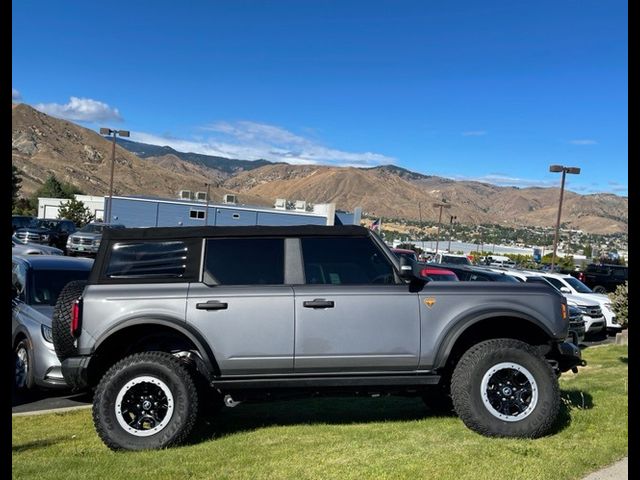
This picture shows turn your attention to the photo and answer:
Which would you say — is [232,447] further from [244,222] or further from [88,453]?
[244,222]

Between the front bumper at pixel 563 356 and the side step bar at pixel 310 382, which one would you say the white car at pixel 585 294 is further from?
the side step bar at pixel 310 382

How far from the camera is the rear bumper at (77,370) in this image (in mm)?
5344

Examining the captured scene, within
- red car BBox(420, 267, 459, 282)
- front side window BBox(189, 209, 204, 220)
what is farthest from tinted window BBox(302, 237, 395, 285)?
front side window BBox(189, 209, 204, 220)

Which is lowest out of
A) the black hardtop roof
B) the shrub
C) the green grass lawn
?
the green grass lawn

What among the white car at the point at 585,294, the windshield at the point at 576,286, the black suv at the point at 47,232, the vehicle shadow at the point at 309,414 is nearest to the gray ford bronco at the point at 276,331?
the vehicle shadow at the point at 309,414

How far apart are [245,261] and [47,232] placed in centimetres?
3139

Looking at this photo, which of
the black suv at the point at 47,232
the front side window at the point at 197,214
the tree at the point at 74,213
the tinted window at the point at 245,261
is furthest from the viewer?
the front side window at the point at 197,214

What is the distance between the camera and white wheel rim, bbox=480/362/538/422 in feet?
17.7

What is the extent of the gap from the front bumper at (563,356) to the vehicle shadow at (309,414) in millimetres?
1238

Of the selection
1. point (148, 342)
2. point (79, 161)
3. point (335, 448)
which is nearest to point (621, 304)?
point (335, 448)

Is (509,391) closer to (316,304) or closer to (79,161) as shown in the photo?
(316,304)

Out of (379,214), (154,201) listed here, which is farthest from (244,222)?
(379,214)

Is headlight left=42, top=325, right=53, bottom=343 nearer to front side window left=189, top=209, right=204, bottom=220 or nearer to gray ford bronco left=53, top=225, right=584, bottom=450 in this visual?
gray ford bronco left=53, top=225, right=584, bottom=450

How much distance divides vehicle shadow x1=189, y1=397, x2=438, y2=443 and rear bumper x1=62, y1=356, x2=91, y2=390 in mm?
1068
